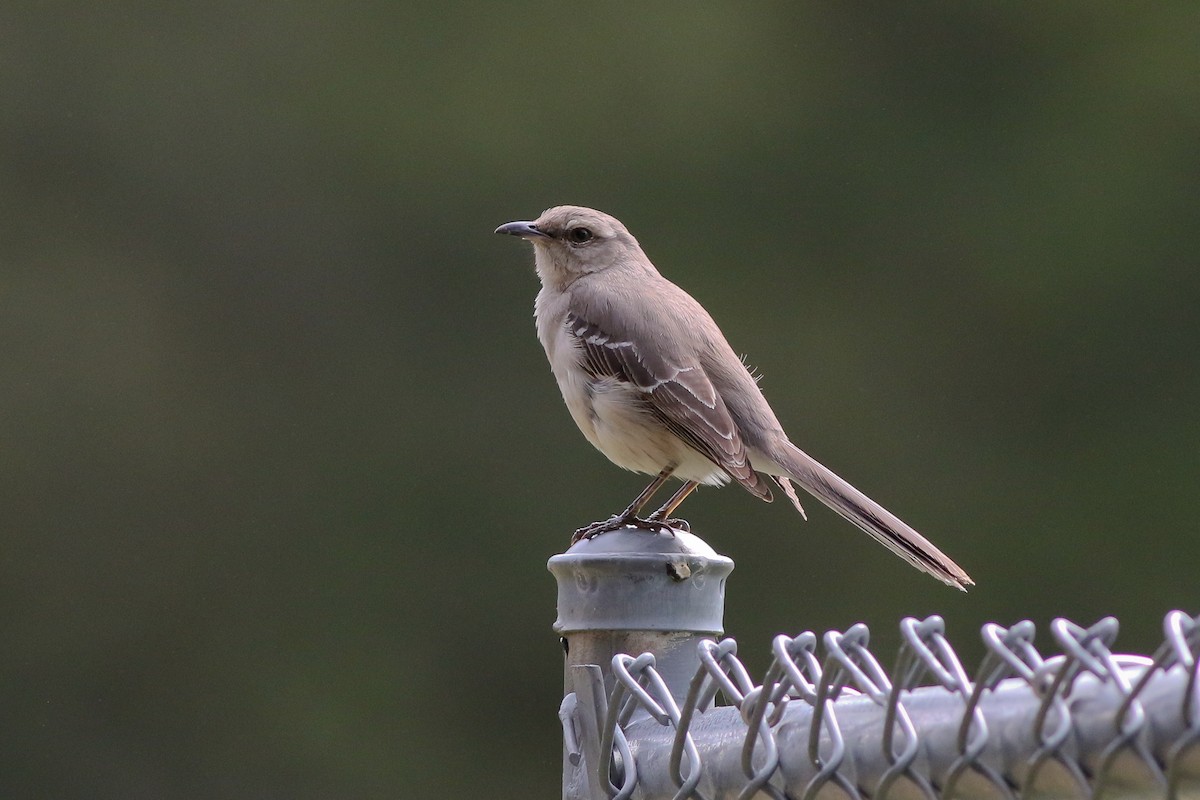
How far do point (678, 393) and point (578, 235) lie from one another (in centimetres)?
83

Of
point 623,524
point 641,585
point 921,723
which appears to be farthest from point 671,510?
point 921,723

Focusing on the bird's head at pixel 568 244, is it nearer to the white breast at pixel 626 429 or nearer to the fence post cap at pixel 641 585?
the white breast at pixel 626 429

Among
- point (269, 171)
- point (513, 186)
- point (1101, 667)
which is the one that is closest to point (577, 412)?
point (1101, 667)

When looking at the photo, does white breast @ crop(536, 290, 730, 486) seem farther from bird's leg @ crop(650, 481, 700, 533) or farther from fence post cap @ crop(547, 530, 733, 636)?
fence post cap @ crop(547, 530, 733, 636)

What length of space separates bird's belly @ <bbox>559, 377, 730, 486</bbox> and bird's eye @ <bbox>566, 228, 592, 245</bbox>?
0.73 m

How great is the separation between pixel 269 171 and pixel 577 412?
8001mm

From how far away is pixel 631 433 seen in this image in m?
3.86

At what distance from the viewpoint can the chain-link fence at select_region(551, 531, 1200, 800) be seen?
124 cm

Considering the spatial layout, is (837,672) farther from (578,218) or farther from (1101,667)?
(578,218)

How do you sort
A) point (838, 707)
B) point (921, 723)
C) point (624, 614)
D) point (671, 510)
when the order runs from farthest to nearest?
1. point (671, 510)
2. point (624, 614)
3. point (838, 707)
4. point (921, 723)

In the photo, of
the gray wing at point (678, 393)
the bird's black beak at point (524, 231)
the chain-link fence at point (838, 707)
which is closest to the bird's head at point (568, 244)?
the bird's black beak at point (524, 231)

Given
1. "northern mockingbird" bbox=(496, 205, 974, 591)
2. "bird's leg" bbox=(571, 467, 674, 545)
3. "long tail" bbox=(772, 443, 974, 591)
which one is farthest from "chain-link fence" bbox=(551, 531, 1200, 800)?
"northern mockingbird" bbox=(496, 205, 974, 591)

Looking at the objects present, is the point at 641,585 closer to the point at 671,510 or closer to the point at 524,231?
the point at 671,510

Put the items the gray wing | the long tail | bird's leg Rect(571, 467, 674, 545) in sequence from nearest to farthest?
bird's leg Rect(571, 467, 674, 545)
the long tail
the gray wing
